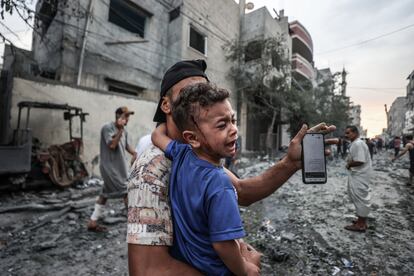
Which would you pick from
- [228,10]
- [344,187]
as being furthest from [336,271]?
[228,10]

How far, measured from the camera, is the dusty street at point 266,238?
3012mm

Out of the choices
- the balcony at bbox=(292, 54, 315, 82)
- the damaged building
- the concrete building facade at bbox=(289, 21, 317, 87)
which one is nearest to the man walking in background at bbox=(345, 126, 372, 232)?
the damaged building

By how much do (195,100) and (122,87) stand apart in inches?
438

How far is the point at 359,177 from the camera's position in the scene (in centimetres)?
455

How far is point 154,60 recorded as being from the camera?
12727 millimetres

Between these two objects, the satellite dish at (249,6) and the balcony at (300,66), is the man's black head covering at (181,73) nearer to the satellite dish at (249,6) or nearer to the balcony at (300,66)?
the satellite dish at (249,6)

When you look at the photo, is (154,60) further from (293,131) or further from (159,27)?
(293,131)

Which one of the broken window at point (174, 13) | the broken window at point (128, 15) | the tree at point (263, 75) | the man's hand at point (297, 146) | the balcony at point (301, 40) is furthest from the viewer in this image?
the balcony at point (301, 40)

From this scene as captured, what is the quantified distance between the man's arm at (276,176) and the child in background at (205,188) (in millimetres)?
470

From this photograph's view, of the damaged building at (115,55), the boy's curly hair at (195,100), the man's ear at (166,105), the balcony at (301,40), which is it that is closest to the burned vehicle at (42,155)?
the damaged building at (115,55)

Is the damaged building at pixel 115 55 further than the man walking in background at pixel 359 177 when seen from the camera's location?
Yes

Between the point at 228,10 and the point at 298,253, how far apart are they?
16557 mm

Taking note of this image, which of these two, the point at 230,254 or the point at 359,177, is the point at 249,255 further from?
the point at 359,177

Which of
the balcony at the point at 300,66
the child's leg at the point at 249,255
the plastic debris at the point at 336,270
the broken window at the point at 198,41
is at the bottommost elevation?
the plastic debris at the point at 336,270
